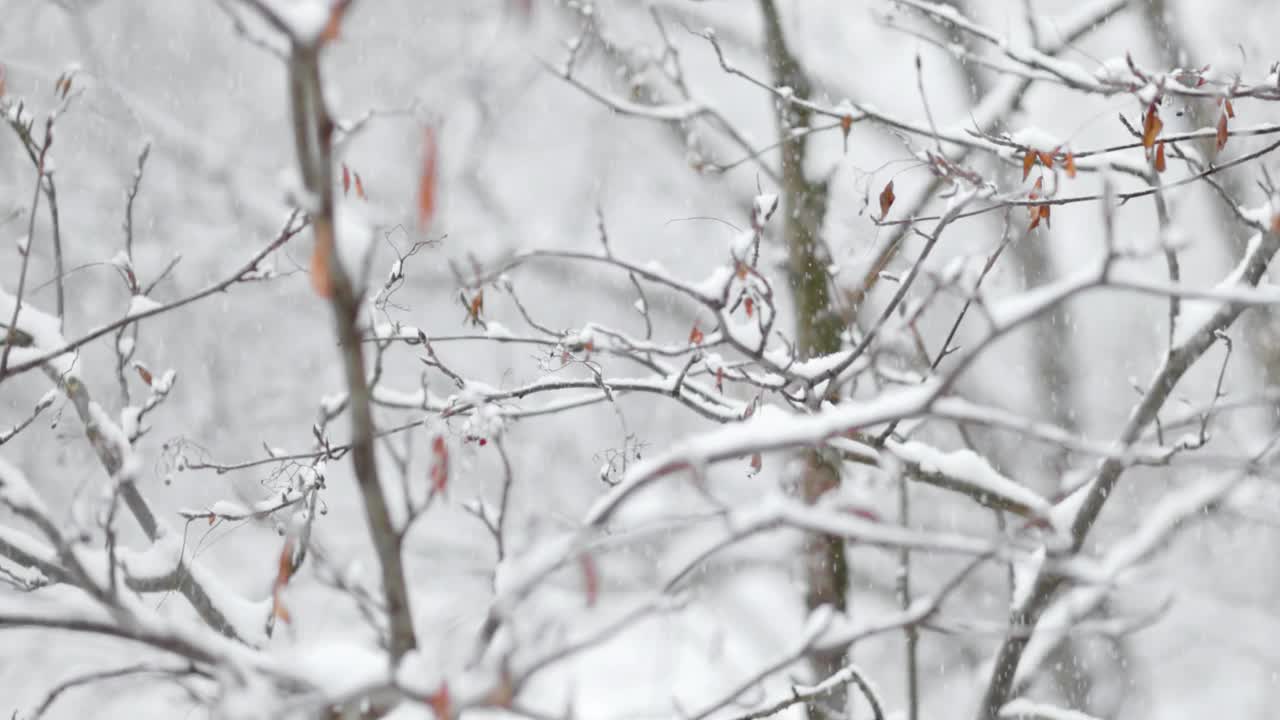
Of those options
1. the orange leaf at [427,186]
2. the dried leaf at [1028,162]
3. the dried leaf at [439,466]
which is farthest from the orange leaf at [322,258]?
the dried leaf at [1028,162]

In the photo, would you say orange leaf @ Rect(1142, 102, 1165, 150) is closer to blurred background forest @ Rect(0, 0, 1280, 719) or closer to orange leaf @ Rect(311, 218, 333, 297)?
orange leaf @ Rect(311, 218, 333, 297)

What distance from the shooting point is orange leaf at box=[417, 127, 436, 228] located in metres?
1.20

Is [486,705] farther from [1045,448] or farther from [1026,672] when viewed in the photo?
[1045,448]

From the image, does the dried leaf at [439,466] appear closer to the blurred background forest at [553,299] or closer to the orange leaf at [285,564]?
the orange leaf at [285,564]

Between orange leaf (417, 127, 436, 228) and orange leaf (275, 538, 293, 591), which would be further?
orange leaf (275, 538, 293, 591)

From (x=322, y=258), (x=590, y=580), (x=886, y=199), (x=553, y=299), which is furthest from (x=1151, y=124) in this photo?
(x=553, y=299)

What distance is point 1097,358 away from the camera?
14336 millimetres

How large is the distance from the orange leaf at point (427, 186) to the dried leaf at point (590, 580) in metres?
0.59

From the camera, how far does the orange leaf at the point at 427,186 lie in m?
1.20

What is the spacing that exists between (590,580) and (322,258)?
0.62 meters

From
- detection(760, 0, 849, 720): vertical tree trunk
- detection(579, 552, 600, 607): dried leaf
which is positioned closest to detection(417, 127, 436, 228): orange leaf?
detection(579, 552, 600, 607): dried leaf

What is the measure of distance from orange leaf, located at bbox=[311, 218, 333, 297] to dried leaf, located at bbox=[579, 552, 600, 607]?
56 centimetres

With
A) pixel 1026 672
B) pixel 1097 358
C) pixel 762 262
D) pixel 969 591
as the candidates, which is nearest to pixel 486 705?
pixel 1026 672

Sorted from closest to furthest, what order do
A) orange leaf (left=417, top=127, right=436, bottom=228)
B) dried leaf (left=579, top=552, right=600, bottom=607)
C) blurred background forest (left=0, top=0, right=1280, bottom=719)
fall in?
orange leaf (left=417, top=127, right=436, bottom=228), dried leaf (left=579, top=552, right=600, bottom=607), blurred background forest (left=0, top=0, right=1280, bottom=719)
